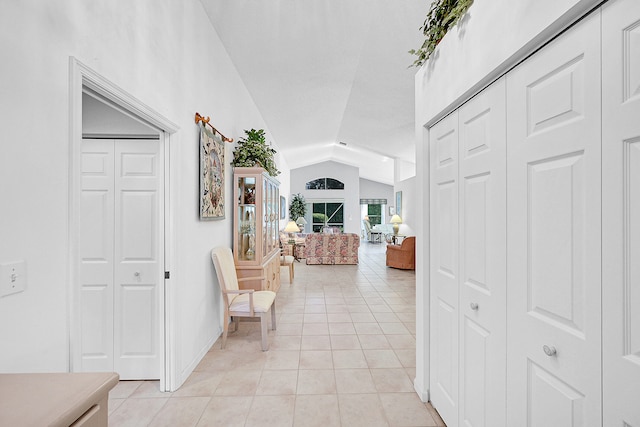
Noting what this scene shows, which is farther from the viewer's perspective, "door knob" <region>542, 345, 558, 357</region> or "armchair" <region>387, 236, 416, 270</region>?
Result: "armchair" <region>387, 236, 416, 270</region>

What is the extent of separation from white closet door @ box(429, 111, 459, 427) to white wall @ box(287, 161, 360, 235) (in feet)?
37.6

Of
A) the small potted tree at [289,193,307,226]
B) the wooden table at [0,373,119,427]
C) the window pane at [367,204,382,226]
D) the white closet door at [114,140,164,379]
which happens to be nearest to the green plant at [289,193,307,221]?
the small potted tree at [289,193,307,226]

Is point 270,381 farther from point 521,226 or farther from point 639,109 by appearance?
point 639,109

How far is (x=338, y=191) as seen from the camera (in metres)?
13.7

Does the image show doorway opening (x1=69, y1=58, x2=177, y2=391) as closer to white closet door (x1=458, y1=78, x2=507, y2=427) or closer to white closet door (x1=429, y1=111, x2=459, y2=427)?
white closet door (x1=429, y1=111, x2=459, y2=427)

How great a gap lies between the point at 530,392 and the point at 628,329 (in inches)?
21.4

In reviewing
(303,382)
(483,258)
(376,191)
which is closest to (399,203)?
(376,191)

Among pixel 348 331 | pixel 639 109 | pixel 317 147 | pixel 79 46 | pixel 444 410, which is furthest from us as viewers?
pixel 317 147

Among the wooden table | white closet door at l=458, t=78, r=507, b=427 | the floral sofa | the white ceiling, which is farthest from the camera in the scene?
the floral sofa

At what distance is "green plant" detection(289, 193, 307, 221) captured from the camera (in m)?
13.1

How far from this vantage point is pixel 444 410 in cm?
198

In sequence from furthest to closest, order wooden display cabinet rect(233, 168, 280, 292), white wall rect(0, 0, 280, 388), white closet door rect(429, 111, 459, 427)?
wooden display cabinet rect(233, 168, 280, 292) → white closet door rect(429, 111, 459, 427) → white wall rect(0, 0, 280, 388)

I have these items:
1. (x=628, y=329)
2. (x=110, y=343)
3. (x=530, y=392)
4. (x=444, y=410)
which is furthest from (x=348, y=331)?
(x=628, y=329)

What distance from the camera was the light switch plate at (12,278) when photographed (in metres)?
1.05
